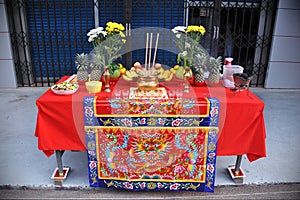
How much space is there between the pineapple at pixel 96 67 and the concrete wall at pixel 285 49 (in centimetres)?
363

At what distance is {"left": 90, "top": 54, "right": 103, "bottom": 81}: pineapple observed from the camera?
2.23 metres

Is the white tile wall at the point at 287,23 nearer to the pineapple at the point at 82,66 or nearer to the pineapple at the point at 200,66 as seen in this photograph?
the pineapple at the point at 200,66

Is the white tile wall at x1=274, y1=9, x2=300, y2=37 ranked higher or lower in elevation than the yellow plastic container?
higher

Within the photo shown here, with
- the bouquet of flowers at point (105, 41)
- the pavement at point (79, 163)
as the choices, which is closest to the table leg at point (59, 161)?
the pavement at point (79, 163)

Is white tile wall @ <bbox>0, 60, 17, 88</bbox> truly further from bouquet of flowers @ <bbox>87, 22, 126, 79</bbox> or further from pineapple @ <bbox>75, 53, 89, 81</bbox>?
bouquet of flowers @ <bbox>87, 22, 126, 79</bbox>

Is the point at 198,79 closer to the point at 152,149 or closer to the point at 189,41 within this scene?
the point at 189,41

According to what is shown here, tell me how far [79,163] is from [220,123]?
1375 mm

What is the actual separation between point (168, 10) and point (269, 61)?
204 centimetres

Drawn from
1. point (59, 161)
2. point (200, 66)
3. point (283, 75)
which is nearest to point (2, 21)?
point (59, 161)

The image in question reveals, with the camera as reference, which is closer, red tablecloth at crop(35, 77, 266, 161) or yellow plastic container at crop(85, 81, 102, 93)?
red tablecloth at crop(35, 77, 266, 161)

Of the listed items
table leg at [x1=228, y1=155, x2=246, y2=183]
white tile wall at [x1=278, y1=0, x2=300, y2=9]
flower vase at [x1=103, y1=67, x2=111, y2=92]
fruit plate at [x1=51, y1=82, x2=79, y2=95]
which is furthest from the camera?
white tile wall at [x1=278, y1=0, x2=300, y2=9]

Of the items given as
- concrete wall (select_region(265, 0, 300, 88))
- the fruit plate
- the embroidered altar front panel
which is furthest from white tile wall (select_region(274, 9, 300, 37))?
the fruit plate

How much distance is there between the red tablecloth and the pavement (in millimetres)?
371

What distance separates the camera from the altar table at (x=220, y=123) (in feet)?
6.28
